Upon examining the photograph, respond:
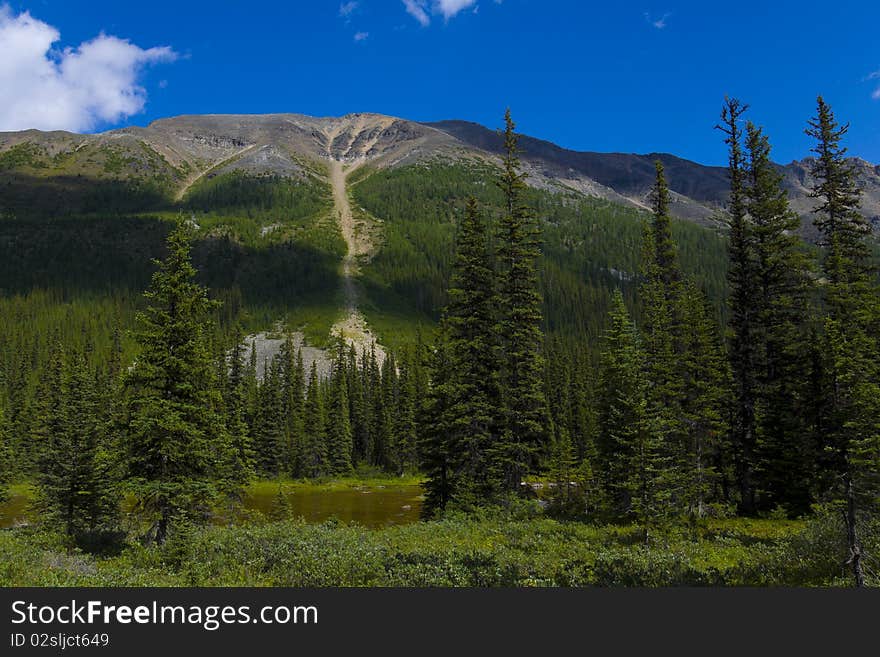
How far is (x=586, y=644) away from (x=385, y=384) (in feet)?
345

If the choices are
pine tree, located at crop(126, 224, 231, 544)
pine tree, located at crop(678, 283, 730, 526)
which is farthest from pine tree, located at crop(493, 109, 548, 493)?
pine tree, located at crop(126, 224, 231, 544)

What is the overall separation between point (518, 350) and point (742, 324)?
13.6 metres

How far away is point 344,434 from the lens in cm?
9544

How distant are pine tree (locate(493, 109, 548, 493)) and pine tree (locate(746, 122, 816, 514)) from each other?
488 inches

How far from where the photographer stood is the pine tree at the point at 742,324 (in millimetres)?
30016

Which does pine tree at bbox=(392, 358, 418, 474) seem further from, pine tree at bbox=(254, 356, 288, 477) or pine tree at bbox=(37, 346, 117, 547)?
pine tree at bbox=(37, 346, 117, 547)

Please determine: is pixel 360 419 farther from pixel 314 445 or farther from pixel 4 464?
pixel 4 464

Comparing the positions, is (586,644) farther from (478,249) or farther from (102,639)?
(478,249)

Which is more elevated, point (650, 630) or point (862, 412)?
point (862, 412)

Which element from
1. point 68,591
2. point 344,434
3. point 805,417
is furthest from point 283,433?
point 68,591

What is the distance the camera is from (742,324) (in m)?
31.2

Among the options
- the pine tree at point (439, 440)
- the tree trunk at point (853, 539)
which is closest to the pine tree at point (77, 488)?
the pine tree at point (439, 440)

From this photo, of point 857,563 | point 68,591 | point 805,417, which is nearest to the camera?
point 68,591

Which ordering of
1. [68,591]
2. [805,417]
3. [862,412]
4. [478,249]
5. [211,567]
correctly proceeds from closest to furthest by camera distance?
[68,591] < [862,412] < [211,567] < [805,417] < [478,249]
